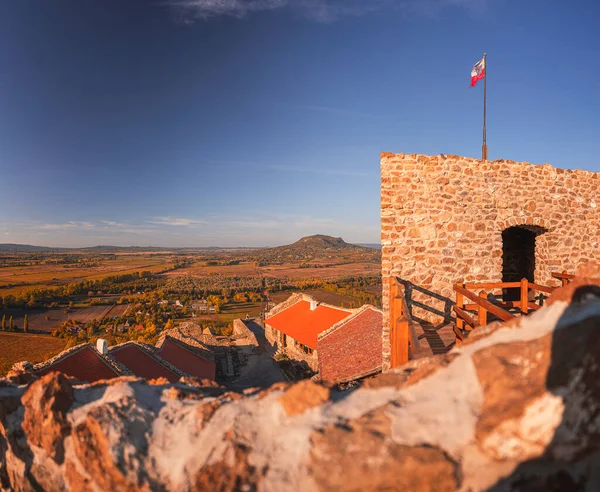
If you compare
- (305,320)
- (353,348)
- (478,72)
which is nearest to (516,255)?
(478,72)

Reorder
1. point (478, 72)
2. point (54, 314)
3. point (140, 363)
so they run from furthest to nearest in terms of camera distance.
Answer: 1. point (54, 314)
2. point (140, 363)
3. point (478, 72)

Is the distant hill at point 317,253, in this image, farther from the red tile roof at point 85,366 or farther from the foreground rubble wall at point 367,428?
the foreground rubble wall at point 367,428

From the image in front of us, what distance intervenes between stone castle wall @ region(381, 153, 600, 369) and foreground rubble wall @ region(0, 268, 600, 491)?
3.55m

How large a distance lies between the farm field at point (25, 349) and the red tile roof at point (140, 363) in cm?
1148

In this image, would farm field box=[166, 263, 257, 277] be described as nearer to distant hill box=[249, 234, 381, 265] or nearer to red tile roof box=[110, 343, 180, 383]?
distant hill box=[249, 234, 381, 265]

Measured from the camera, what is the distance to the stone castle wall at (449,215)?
5695 mm

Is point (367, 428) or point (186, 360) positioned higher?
point (367, 428)

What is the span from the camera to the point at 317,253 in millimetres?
154375

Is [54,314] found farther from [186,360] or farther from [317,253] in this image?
[317,253]

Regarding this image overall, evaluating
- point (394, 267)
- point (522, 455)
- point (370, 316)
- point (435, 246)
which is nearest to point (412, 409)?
point (522, 455)

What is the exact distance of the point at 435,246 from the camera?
5.77 metres

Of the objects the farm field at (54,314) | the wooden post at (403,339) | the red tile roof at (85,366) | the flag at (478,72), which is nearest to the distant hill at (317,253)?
the farm field at (54,314)

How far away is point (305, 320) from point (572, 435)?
2116 cm

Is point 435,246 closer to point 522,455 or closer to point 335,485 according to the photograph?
point 522,455
